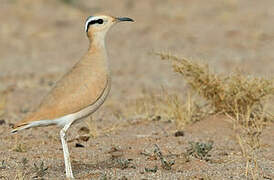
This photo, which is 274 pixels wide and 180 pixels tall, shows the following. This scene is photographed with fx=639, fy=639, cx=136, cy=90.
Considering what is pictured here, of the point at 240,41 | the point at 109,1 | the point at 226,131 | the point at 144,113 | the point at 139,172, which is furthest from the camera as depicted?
the point at 109,1

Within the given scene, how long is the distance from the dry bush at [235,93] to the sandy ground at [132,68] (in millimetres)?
148

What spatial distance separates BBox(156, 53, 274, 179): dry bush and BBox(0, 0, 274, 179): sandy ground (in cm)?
15

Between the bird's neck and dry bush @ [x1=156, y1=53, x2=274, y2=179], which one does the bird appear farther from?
dry bush @ [x1=156, y1=53, x2=274, y2=179]

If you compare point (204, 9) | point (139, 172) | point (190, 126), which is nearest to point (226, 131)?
point (190, 126)

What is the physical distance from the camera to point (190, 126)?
7414mm

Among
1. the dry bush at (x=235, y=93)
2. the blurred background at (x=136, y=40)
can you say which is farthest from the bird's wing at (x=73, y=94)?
the blurred background at (x=136, y=40)

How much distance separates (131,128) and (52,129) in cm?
95

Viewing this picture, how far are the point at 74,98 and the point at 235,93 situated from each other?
8.75 feet

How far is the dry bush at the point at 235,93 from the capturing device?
712 cm

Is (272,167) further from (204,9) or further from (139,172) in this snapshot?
(204,9)

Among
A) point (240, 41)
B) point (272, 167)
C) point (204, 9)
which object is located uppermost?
point (204, 9)

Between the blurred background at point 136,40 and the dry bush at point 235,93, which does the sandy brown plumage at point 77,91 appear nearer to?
the dry bush at point 235,93

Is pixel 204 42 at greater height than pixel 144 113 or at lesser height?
greater

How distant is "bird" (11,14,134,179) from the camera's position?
16.7ft
